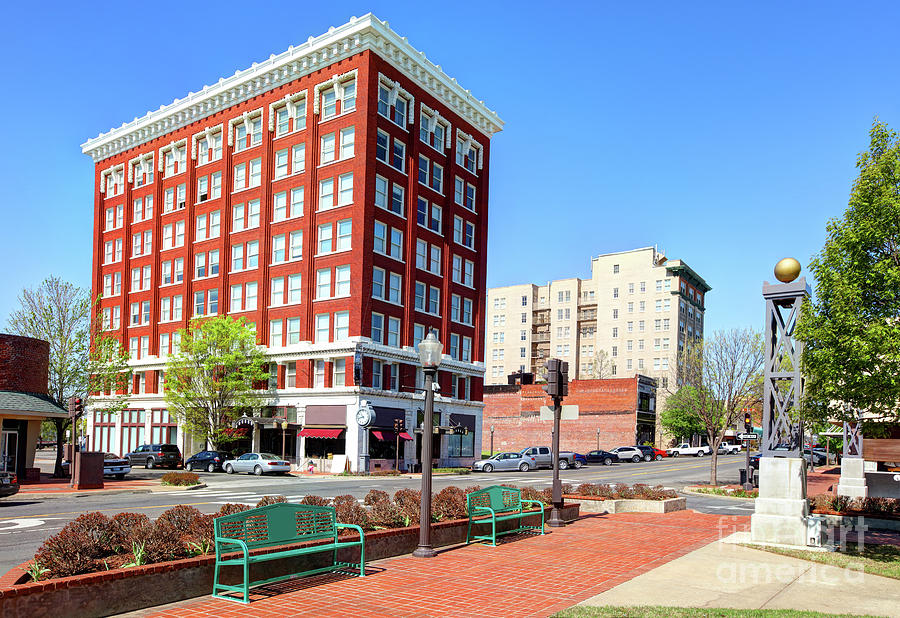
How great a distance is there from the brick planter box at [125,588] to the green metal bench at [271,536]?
0.13m

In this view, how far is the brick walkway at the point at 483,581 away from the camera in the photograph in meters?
8.72

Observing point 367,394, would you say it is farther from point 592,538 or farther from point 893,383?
point 893,383

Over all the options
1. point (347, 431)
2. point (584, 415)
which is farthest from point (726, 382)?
point (584, 415)

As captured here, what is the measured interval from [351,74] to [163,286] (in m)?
25.7

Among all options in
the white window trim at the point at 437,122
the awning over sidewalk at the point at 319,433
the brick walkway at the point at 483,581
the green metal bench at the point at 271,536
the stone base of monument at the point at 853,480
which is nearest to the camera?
the brick walkway at the point at 483,581

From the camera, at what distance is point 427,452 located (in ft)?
41.3

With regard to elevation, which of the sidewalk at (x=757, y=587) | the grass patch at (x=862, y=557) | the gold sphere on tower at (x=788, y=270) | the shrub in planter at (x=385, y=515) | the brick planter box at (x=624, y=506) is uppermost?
the gold sphere on tower at (x=788, y=270)

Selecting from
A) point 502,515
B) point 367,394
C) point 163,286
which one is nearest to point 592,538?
Answer: point 502,515

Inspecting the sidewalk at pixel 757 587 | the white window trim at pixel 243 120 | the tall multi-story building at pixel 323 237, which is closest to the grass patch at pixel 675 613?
the sidewalk at pixel 757 587

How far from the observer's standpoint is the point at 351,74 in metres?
49.6

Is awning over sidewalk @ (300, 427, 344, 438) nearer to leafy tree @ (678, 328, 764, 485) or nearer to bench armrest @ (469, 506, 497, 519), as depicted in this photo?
leafy tree @ (678, 328, 764, 485)

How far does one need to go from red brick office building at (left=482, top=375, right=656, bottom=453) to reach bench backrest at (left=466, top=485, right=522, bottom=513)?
6853cm

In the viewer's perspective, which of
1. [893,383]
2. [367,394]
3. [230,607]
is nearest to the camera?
[230,607]

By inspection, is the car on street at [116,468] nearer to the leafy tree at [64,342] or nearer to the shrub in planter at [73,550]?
the leafy tree at [64,342]
